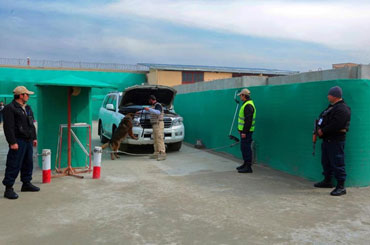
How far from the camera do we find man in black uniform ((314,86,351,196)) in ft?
18.9

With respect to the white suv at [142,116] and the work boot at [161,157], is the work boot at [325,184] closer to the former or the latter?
the work boot at [161,157]

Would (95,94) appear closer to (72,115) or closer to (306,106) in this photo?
(72,115)


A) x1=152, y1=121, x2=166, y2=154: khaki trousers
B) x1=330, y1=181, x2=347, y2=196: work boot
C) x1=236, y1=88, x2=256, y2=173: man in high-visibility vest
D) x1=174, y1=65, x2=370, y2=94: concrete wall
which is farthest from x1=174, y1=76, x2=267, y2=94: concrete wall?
x1=330, y1=181, x2=347, y2=196: work boot

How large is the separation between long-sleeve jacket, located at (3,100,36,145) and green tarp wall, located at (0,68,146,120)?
2315 centimetres

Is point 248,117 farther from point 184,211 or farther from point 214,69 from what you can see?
point 214,69

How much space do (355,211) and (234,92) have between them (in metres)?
5.46

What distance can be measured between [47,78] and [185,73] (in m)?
12.4

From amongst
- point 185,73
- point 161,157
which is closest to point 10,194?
point 161,157

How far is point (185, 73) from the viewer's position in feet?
108

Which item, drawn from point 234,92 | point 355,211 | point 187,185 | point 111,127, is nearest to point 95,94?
point 111,127

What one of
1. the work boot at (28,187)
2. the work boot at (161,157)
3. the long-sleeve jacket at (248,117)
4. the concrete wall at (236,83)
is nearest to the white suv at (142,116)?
the work boot at (161,157)

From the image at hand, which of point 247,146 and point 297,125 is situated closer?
point 297,125

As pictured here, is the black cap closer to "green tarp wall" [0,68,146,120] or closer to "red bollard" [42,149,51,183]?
"red bollard" [42,149,51,183]

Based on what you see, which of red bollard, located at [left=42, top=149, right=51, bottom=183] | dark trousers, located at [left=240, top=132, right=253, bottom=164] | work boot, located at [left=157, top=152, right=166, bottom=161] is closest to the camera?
red bollard, located at [left=42, top=149, right=51, bottom=183]
